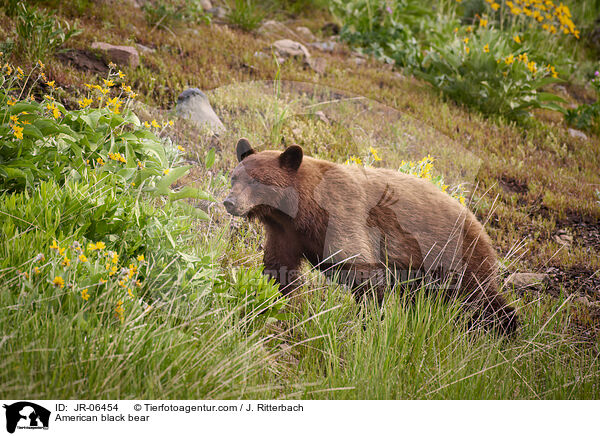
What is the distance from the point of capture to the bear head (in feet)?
9.91

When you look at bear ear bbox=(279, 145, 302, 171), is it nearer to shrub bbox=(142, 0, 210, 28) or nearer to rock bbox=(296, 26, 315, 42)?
shrub bbox=(142, 0, 210, 28)

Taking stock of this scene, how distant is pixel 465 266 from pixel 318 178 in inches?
47.7

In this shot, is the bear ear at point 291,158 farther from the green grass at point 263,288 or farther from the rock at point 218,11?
the rock at point 218,11

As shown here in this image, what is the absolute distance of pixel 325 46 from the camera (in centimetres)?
739

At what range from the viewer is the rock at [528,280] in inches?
144

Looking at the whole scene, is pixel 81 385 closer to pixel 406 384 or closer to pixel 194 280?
pixel 194 280

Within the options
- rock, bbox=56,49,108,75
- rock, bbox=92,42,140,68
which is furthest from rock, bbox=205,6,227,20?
rock, bbox=56,49,108,75

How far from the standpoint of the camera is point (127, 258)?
2.65 m

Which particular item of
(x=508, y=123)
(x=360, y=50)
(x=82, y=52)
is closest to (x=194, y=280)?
(x=82, y=52)

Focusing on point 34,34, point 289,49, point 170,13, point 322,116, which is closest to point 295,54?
point 289,49

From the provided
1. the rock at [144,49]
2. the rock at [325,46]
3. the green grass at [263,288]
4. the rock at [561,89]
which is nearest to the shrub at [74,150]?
the green grass at [263,288]

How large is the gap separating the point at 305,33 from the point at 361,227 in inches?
214
